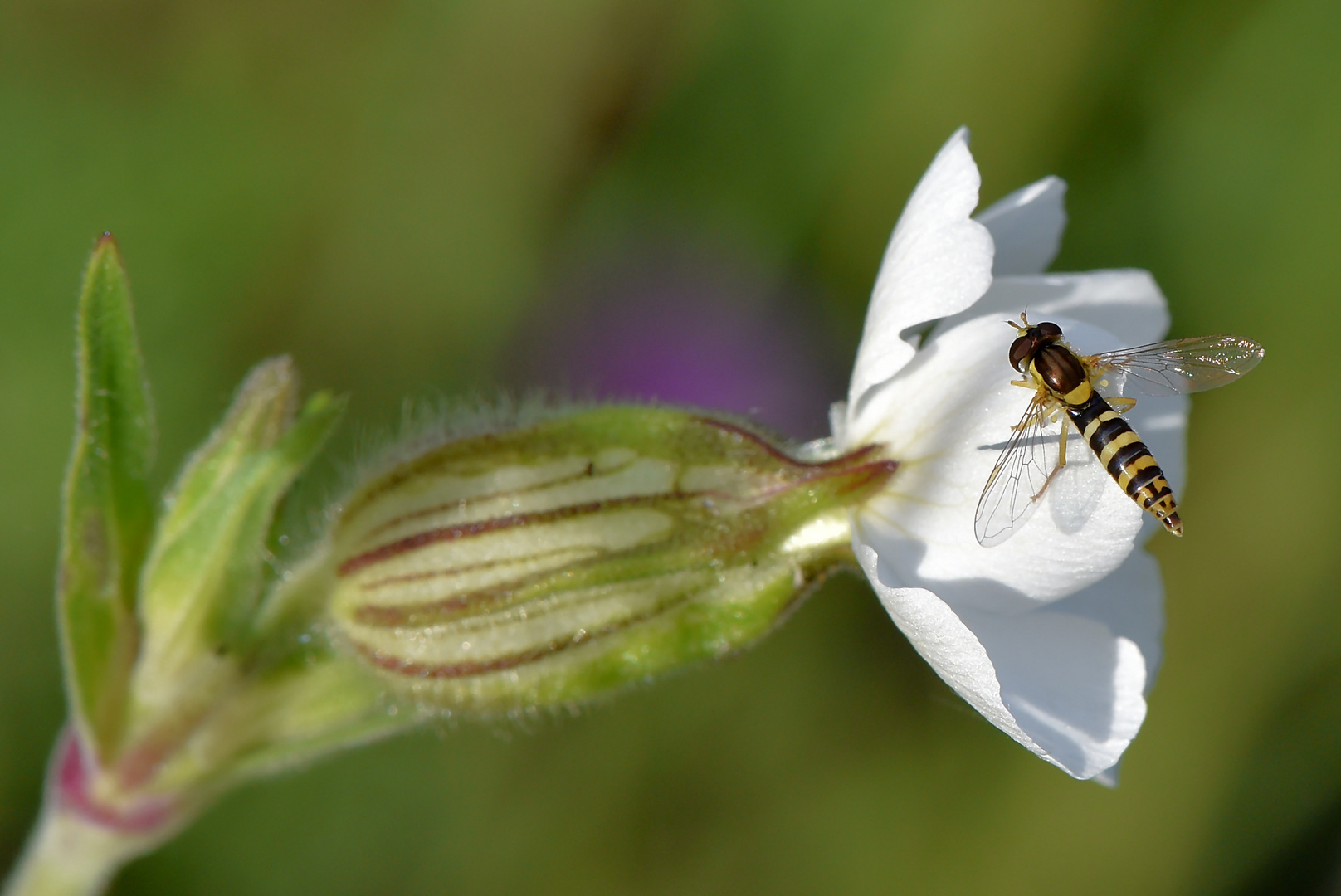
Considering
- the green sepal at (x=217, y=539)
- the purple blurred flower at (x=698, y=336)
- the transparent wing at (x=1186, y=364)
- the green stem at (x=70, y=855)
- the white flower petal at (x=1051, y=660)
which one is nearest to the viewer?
the white flower petal at (x=1051, y=660)

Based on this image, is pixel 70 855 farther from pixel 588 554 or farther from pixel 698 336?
pixel 698 336

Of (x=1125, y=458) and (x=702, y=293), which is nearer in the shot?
(x=1125, y=458)

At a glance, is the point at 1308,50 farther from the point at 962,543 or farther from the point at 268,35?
the point at 268,35

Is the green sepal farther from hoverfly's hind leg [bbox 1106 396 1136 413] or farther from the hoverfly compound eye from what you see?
hoverfly's hind leg [bbox 1106 396 1136 413]

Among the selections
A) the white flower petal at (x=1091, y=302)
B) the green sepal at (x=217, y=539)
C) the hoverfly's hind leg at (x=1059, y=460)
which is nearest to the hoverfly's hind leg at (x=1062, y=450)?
the hoverfly's hind leg at (x=1059, y=460)

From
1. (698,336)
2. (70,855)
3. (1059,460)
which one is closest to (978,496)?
(1059,460)

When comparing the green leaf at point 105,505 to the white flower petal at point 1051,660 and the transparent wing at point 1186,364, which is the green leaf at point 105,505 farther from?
the transparent wing at point 1186,364

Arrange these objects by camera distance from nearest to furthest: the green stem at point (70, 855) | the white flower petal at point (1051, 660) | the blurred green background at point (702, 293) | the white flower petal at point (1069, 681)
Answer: the white flower petal at point (1051, 660) → the white flower petal at point (1069, 681) → the green stem at point (70, 855) → the blurred green background at point (702, 293)
